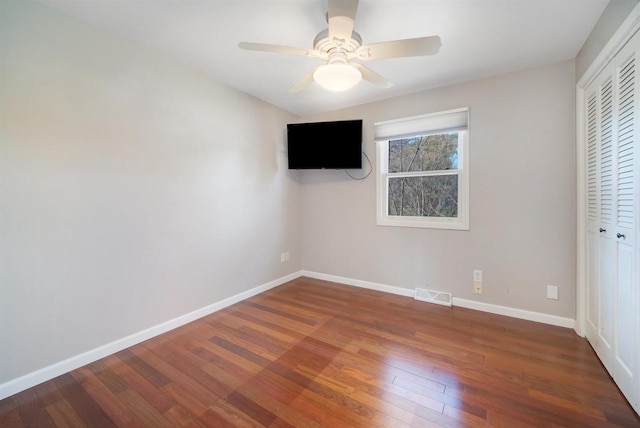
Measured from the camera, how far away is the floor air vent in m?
2.79

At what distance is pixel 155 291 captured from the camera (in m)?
2.22

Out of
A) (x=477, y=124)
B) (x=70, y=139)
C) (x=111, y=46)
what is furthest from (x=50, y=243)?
(x=477, y=124)

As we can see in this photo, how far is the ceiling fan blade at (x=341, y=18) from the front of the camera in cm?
128

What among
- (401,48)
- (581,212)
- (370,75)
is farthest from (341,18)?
(581,212)

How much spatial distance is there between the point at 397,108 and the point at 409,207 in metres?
1.20

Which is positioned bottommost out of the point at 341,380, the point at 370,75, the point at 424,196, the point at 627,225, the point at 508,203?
the point at 341,380

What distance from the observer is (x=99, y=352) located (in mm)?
1898

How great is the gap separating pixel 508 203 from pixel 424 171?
896 millimetres

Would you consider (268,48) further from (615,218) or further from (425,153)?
(615,218)

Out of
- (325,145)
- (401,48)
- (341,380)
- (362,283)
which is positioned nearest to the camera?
(401,48)

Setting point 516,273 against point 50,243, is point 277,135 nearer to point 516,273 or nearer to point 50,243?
point 50,243

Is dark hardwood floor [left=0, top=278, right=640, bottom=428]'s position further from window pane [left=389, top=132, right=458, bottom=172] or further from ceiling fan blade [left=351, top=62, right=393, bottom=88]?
ceiling fan blade [left=351, top=62, right=393, bottom=88]

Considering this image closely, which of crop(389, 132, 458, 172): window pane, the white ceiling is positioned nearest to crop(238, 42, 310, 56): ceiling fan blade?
the white ceiling

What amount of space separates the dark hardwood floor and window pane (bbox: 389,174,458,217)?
3.84 ft
